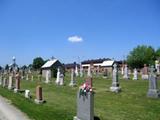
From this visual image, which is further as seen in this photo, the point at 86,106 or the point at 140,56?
the point at 140,56

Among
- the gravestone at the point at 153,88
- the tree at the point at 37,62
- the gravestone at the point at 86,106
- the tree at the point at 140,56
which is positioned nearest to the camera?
the gravestone at the point at 86,106

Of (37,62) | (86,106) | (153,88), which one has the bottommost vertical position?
(86,106)

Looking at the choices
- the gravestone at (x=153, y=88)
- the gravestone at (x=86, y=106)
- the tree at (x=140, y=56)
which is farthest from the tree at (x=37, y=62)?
the gravestone at (x=86, y=106)

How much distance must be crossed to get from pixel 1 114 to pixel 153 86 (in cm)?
852

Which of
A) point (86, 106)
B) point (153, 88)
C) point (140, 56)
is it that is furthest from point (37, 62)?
point (86, 106)

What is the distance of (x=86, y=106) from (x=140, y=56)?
371 ft

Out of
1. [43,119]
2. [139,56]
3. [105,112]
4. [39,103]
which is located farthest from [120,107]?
[139,56]

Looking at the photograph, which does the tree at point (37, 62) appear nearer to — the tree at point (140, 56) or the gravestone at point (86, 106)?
the tree at point (140, 56)

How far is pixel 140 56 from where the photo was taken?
122625 mm

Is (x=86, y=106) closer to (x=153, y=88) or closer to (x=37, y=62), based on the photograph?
(x=153, y=88)

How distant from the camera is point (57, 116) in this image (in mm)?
14016

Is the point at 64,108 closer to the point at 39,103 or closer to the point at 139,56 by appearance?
the point at 39,103

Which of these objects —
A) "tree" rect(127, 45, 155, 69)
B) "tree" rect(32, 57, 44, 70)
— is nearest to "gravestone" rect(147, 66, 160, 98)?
"tree" rect(127, 45, 155, 69)

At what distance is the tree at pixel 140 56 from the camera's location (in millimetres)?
120312
